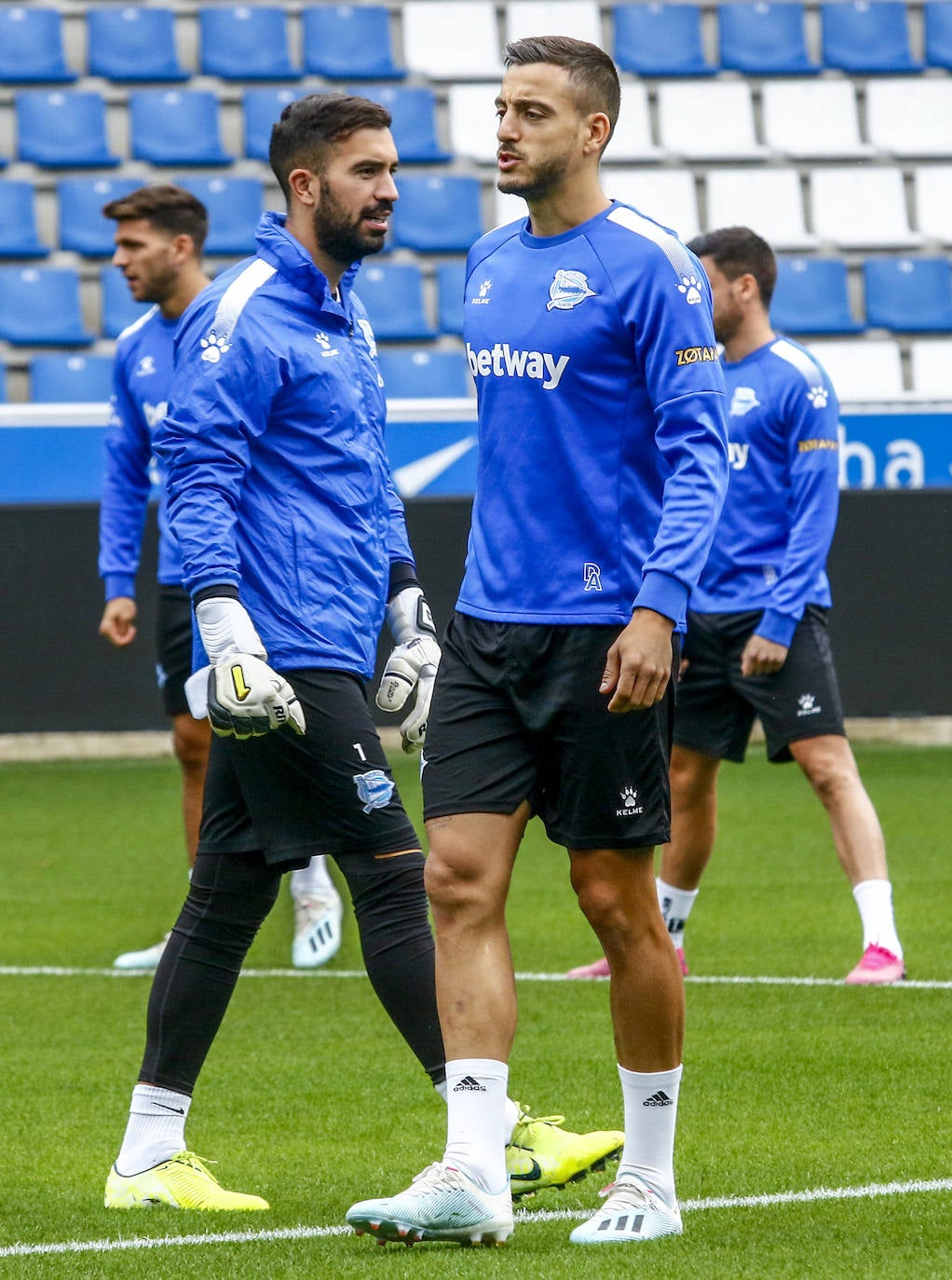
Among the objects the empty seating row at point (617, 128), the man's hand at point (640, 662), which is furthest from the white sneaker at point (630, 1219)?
the empty seating row at point (617, 128)

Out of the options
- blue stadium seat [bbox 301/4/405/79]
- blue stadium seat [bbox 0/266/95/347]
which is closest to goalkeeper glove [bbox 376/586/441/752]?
blue stadium seat [bbox 0/266/95/347]

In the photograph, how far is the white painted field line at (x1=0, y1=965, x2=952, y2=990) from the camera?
6.46 meters

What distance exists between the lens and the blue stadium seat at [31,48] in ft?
55.3

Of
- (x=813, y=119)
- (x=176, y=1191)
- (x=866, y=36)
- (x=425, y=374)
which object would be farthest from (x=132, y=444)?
(x=866, y=36)

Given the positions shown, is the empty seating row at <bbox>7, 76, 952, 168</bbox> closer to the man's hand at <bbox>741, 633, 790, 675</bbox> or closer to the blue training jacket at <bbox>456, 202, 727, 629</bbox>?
the man's hand at <bbox>741, 633, 790, 675</bbox>

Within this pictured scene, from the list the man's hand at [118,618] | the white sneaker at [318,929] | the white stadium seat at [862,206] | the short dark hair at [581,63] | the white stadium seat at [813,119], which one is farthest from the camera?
the white stadium seat at [813,119]

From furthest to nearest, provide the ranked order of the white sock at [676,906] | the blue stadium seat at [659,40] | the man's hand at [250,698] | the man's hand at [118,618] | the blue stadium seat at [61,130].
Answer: the blue stadium seat at [659,40]
the blue stadium seat at [61,130]
the man's hand at [118,618]
the white sock at [676,906]
the man's hand at [250,698]

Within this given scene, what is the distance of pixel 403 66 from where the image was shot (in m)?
17.7

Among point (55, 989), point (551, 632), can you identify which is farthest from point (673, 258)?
point (55, 989)

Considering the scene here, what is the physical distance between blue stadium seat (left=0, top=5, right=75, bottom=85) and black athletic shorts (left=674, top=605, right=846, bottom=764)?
11.9m

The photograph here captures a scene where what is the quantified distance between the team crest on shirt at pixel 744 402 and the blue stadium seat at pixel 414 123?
1084 centimetres

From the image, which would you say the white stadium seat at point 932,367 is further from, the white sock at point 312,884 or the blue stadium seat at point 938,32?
the white sock at point 312,884

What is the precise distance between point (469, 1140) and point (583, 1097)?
1470 millimetres

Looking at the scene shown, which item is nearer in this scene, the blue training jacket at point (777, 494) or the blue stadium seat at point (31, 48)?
the blue training jacket at point (777, 494)
